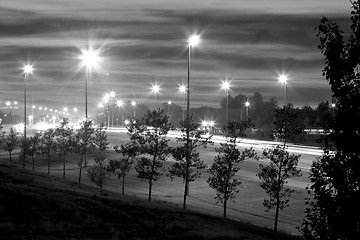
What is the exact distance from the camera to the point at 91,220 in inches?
1052

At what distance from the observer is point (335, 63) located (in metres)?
14.9

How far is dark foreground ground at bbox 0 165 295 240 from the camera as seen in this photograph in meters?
23.4

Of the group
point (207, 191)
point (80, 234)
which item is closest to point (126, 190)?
point (207, 191)

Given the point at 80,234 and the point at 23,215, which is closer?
the point at 80,234

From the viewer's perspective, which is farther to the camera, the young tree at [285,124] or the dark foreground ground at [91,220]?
the young tree at [285,124]

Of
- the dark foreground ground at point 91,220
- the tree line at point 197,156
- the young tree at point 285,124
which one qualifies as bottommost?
the dark foreground ground at point 91,220

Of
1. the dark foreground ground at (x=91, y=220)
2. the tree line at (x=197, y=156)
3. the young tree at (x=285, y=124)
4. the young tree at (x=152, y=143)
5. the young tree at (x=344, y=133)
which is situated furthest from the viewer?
the young tree at (x=152, y=143)

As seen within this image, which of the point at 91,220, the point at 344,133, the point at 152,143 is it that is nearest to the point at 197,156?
the point at 152,143

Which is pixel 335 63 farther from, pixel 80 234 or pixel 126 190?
pixel 126 190

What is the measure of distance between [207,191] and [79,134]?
1972 centimetres

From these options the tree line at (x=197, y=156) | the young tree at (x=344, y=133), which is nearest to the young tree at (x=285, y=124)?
the tree line at (x=197, y=156)

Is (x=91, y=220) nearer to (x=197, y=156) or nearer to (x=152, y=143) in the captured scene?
(x=197, y=156)

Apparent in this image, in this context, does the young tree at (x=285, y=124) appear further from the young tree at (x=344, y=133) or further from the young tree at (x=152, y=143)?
the young tree at (x=344, y=133)

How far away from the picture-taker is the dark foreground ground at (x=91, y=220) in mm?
23359
